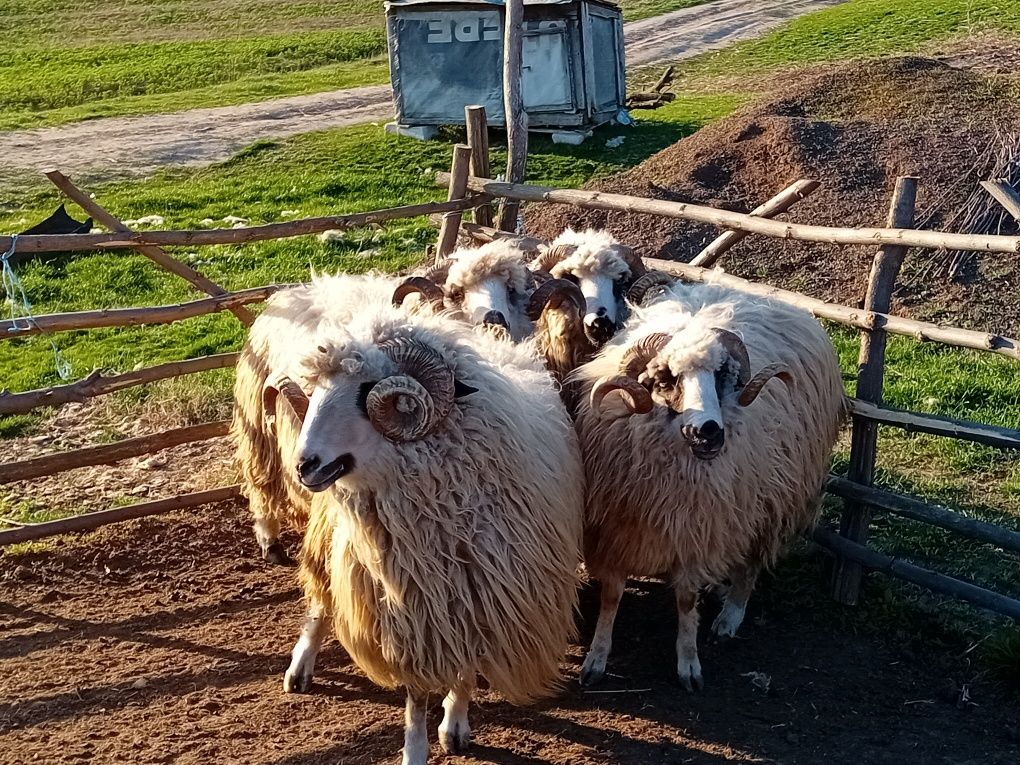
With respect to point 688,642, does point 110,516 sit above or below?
above

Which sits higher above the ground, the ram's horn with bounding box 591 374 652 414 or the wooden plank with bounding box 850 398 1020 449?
the ram's horn with bounding box 591 374 652 414

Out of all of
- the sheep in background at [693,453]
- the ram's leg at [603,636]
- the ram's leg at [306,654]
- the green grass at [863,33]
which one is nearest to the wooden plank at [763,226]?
the sheep in background at [693,453]

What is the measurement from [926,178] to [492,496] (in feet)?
26.8

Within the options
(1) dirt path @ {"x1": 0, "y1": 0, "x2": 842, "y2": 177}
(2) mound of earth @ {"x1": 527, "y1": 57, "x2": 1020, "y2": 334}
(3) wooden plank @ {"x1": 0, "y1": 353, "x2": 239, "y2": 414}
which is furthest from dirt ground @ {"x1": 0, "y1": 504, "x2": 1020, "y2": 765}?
(1) dirt path @ {"x1": 0, "y1": 0, "x2": 842, "y2": 177}

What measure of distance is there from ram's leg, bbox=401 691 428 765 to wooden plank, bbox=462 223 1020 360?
10.1 feet

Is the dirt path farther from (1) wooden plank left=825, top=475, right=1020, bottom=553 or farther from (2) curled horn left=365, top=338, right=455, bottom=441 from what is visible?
(2) curled horn left=365, top=338, right=455, bottom=441

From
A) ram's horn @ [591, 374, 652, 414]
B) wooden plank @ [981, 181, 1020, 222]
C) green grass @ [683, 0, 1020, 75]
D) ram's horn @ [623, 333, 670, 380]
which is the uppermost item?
green grass @ [683, 0, 1020, 75]

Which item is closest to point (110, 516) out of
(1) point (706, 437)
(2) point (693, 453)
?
(2) point (693, 453)

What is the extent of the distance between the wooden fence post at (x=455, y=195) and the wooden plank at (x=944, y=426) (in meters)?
3.68

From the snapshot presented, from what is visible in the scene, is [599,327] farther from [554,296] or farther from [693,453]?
[693,453]

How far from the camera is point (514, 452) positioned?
427cm

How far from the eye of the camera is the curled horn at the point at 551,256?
6.25 meters

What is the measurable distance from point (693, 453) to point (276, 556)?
2.84 meters

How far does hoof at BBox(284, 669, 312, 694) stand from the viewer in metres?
Answer: 4.88
